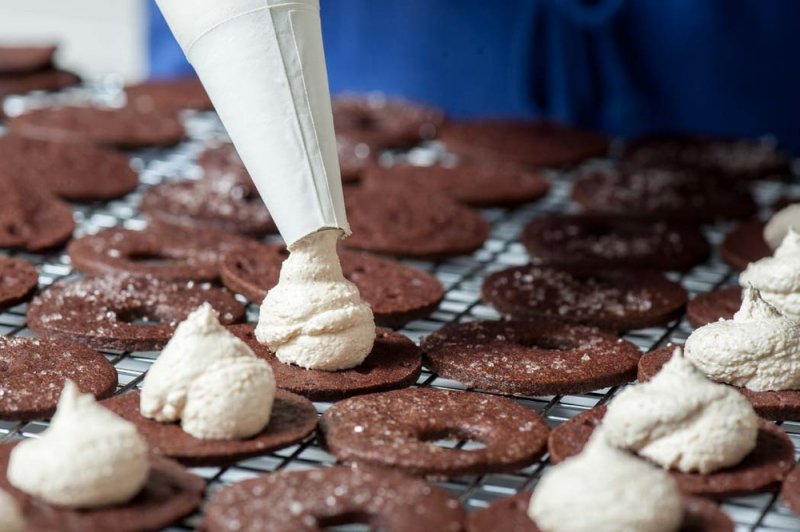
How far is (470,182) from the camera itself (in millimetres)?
3080

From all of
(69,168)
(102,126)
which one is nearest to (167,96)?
(102,126)

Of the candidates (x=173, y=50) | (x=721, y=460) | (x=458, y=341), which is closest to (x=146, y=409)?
(x=458, y=341)

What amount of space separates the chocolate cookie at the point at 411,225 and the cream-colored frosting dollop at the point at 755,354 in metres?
0.81

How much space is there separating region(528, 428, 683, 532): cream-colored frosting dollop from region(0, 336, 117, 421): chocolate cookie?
2.34 feet

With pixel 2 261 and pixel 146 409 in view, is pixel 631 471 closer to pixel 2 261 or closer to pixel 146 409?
pixel 146 409

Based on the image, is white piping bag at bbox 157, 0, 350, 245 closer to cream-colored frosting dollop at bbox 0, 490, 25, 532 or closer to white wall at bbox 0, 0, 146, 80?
cream-colored frosting dollop at bbox 0, 490, 25, 532

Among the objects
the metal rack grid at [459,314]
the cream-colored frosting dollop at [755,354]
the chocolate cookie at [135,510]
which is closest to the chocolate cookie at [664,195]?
the metal rack grid at [459,314]

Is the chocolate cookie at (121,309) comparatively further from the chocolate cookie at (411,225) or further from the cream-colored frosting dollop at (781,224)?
the cream-colored frosting dollop at (781,224)

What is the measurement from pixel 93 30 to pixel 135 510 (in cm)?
394

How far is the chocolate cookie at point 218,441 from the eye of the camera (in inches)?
64.7

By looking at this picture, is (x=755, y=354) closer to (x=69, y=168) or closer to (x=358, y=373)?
(x=358, y=373)

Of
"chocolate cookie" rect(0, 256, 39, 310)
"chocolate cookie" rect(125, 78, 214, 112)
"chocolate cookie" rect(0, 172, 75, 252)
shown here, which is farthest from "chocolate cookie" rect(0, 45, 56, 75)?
"chocolate cookie" rect(0, 256, 39, 310)

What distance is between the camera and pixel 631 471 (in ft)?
4.84

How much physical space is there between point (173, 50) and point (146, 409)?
270cm
